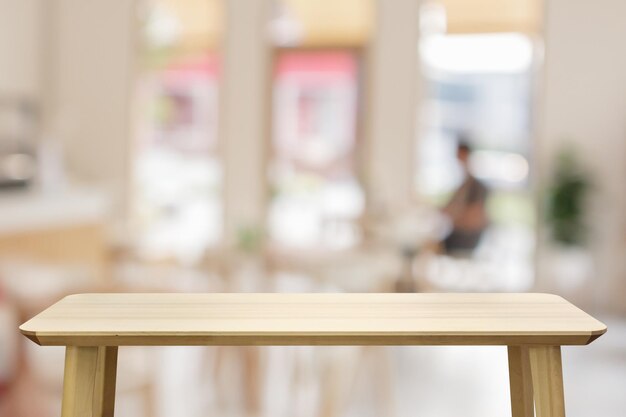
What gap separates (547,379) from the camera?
3.99 feet

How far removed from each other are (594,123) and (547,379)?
664 cm

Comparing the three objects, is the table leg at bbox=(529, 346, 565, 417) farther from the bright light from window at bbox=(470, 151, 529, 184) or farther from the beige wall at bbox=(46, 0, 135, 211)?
the beige wall at bbox=(46, 0, 135, 211)

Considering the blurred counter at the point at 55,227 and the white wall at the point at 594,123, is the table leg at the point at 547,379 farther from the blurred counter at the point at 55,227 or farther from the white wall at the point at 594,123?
the white wall at the point at 594,123

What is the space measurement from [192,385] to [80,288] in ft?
6.29

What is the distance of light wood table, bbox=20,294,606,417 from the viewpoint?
3.65ft

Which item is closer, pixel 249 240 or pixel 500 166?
pixel 249 240

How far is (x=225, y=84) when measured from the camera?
8.23 meters

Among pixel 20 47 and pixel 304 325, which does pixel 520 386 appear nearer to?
pixel 304 325

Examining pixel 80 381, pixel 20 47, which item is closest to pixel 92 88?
pixel 20 47

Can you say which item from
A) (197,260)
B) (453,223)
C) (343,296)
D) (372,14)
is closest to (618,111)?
(453,223)

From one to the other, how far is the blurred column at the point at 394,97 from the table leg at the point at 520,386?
6354 millimetres

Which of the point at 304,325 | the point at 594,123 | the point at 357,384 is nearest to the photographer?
the point at 304,325

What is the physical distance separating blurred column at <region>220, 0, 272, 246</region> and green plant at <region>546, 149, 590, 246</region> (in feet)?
8.76

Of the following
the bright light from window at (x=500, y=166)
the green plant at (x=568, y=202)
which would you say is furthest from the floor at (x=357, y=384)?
the bright light from window at (x=500, y=166)
